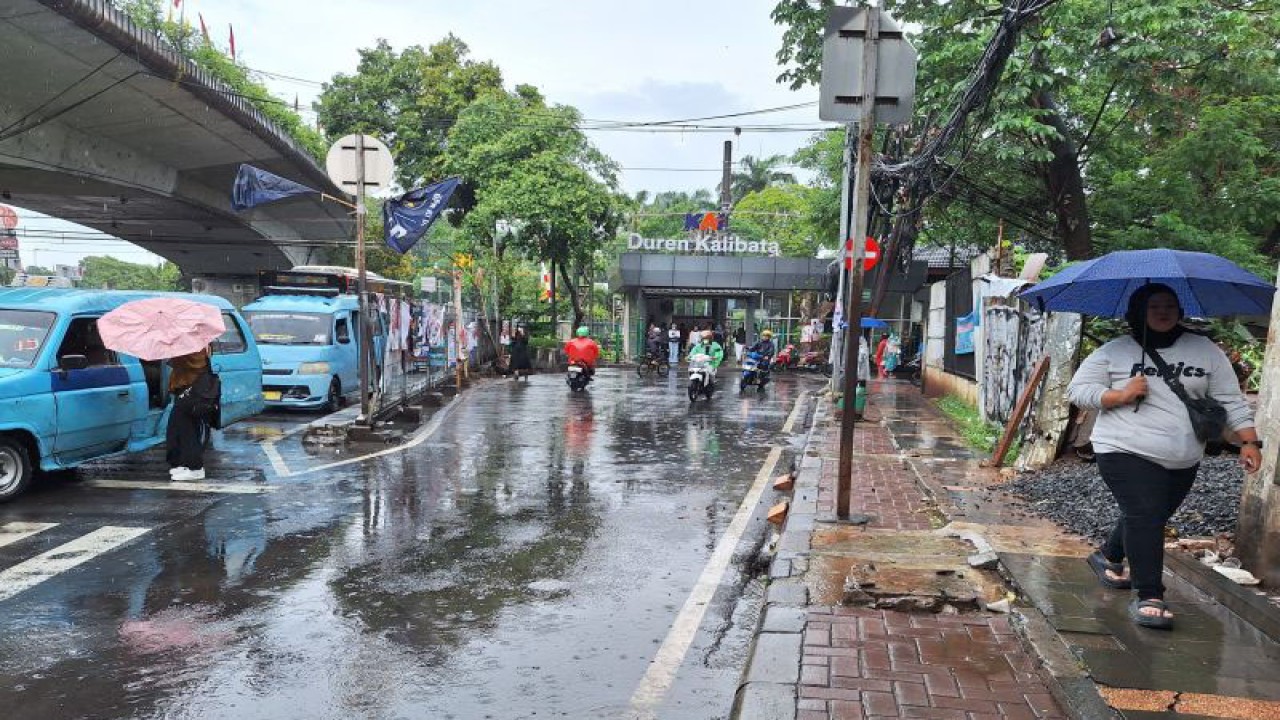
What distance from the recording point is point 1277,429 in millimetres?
4789

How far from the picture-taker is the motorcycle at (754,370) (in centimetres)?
2102

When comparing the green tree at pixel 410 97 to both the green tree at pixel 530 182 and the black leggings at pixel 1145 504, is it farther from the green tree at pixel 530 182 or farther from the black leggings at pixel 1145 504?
the black leggings at pixel 1145 504

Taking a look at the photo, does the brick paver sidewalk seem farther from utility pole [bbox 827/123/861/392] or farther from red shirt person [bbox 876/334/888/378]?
red shirt person [bbox 876/334/888/378]

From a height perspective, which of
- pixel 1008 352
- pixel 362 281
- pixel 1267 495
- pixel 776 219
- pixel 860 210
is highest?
pixel 776 219

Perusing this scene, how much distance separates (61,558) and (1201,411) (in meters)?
6.86

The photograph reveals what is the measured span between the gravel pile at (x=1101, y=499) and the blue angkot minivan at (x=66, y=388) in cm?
833

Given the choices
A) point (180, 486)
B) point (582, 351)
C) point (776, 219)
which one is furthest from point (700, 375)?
point (776, 219)

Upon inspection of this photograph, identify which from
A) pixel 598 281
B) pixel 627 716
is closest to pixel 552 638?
pixel 627 716

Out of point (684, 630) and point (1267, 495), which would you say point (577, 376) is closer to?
point (684, 630)

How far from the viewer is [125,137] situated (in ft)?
63.7

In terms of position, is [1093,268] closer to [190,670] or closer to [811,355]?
[190,670]

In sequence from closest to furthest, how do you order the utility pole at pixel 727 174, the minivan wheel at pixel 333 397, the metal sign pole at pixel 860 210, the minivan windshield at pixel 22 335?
the metal sign pole at pixel 860 210 → the minivan windshield at pixel 22 335 → the minivan wheel at pixel 333 397 → the utility pole at pixel 727 174

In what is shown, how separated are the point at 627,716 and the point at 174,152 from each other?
21904 mm

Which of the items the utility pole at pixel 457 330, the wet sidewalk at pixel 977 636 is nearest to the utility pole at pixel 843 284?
the utility pole at pixel 457 330
